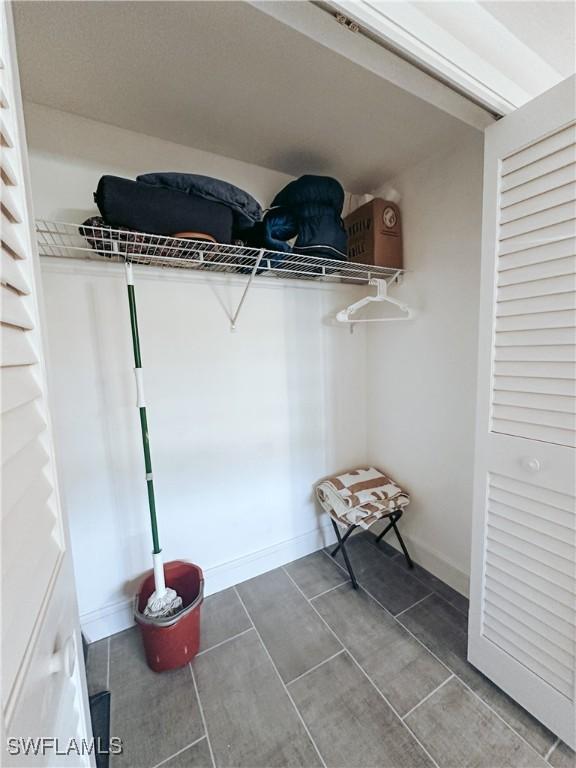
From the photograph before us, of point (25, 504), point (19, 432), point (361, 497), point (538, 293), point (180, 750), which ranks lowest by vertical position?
point (180, 750)

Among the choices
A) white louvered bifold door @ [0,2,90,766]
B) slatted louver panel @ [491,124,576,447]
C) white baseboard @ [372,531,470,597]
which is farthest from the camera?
white baseboard @ [372,531,470,597]

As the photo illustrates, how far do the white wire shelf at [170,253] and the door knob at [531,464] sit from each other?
1051mm

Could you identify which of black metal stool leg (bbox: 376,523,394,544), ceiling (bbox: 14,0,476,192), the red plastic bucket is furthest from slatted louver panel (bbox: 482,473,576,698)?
ceiling (bbox: 14,0,476,192)

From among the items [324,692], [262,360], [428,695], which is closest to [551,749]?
[428,695]

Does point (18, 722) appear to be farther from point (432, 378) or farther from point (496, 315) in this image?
point (432, 378)

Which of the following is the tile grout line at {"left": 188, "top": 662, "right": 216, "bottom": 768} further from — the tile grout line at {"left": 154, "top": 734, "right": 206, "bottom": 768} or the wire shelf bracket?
the wire shelf bracket

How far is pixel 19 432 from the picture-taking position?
46 cm

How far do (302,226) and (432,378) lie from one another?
3.36 feet

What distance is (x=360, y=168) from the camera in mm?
1646

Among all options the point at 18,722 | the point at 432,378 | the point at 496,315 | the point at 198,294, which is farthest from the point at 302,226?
the point at 18,722

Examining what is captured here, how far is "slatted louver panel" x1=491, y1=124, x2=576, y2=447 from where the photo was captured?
0.85 metres

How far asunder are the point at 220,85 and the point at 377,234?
919mm

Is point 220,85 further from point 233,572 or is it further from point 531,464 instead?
point 233,572

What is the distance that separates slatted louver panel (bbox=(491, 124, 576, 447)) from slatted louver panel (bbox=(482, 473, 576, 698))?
219 mm
